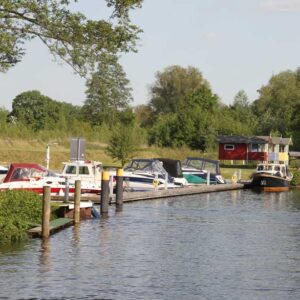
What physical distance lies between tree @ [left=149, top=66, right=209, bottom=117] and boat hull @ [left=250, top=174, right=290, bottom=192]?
8923 cm

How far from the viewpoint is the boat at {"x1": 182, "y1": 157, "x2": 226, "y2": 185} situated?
7419cm

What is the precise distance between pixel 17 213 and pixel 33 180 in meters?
15.4

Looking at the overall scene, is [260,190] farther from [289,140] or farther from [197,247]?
[289,140]

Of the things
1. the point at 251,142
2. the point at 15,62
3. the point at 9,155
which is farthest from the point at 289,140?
the point at 15,62

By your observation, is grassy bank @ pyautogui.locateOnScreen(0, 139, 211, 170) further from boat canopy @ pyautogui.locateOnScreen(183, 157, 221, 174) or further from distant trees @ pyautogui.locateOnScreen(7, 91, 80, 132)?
distant trees @ pyautogui.locateOnScreen(7, 91, 80, 132)

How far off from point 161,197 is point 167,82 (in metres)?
110

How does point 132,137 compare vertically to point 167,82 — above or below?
below

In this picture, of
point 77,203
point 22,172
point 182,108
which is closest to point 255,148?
point 182,108

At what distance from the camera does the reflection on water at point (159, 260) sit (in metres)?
23.6

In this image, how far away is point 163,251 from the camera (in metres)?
31.2

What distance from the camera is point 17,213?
107 ft

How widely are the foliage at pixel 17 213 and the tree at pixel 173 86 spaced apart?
132 meters

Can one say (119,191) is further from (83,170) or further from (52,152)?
(52,152)

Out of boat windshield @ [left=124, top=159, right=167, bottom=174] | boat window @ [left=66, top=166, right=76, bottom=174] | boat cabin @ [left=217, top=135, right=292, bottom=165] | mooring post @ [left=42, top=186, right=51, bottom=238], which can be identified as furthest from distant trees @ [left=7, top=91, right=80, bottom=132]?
mooring post @ [left=42, top=186, right=51, bottom=238]
